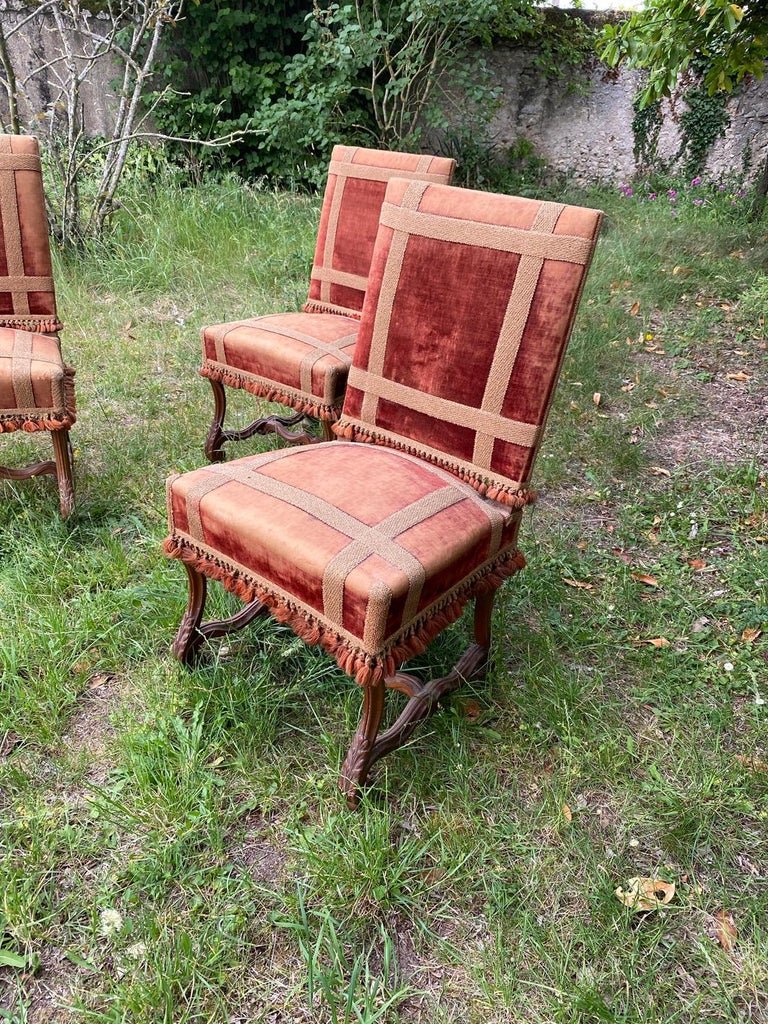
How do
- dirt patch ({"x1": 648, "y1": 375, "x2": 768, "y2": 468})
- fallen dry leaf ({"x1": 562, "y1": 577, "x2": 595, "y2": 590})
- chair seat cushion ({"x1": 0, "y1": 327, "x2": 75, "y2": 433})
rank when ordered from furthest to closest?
dirt patch ({"x1": 648, "y1": 375, "x2": 768, "y2": 468}), fallen dry leaf ({"x1": 562, "y1": 577, "x2": 595, "y2": 590}), chair seat cushion ({"x1": 0, "y1": 327, "x2": 75, "y2": 433})

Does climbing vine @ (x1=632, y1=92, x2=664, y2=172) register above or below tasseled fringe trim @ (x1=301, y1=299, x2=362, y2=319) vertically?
above

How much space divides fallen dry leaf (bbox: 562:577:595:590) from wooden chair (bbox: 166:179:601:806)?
62cm

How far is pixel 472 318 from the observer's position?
1807 millimetres

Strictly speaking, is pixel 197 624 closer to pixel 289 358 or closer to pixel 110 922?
pixel 110 922

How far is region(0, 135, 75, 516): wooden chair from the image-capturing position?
2.44 m

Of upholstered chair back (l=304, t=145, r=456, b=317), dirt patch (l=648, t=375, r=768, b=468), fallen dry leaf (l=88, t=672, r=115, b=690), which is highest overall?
upholstered chair back (l=304, t=145, r=456, b=317)

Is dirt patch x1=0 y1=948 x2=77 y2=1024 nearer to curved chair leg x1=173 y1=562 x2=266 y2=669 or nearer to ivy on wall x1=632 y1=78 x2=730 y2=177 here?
curved chair leg x1=173 y1=562 x2=266 y2=669

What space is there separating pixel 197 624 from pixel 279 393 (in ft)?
3.59

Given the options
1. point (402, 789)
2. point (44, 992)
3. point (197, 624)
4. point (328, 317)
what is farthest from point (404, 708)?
point (328, 317)

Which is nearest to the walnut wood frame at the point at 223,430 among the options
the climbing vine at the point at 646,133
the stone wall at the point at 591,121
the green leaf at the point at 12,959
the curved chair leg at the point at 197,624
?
the curved chair leg at the point at 197,624

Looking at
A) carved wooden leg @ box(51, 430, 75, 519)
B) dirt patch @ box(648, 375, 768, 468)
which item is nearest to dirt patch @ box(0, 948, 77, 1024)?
carved wooden leg @ box(51, 430, 75, 519)

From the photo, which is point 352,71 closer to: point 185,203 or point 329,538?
point 185,203

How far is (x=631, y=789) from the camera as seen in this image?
185 cm

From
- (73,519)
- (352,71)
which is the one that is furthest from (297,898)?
(352,71)
